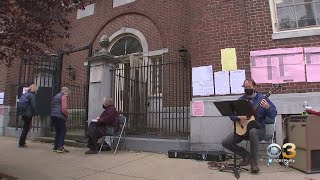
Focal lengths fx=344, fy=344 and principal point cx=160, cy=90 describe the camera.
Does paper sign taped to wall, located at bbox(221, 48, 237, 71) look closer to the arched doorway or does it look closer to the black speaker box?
the black speaker box

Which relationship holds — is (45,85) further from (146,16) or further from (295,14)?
(295,14)

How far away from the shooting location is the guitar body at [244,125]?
620 centimetres

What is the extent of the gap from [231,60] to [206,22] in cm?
118

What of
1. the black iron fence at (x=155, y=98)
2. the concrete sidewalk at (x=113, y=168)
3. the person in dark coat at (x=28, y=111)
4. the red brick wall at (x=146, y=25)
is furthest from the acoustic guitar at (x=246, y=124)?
the person in dark coat at (x=28, y=111)

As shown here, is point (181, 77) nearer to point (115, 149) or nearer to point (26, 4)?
point (115, 149)

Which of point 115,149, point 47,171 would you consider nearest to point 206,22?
point 115,149

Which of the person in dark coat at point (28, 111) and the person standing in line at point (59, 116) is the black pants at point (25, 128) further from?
the person standing in line at point (59, 116)

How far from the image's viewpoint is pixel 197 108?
8.14 metres

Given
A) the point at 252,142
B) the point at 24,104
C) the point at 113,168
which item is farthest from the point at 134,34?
the point at 252,142

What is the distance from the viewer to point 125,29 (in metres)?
13.6

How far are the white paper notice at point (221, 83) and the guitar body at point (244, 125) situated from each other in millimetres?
1647

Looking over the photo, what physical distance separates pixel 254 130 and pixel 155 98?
5143 mm

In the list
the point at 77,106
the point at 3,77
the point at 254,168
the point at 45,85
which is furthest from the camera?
the point at 3,77

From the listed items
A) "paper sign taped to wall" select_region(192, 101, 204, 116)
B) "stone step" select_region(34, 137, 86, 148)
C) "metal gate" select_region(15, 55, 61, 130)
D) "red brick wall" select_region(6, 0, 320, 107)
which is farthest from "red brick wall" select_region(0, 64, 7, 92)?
"paper sign taped to wall" select_region(192, 101, 204, 116)
